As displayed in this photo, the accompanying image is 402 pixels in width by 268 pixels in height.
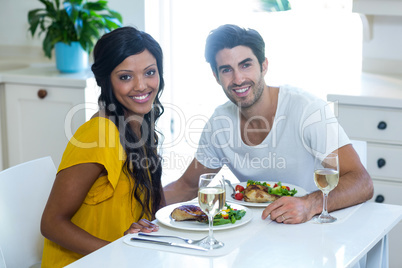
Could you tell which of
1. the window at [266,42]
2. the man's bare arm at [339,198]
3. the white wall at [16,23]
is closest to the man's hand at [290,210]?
the man's bare arm at [339,198]

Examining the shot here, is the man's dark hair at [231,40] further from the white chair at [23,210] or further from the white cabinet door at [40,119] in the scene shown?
the white cabinet door at [40,119]

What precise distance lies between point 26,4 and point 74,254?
256 cm

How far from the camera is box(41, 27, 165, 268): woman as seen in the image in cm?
161

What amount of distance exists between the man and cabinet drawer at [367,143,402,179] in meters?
0.66

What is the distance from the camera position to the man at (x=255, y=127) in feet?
6.52

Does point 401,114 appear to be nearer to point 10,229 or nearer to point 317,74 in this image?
point 317,74

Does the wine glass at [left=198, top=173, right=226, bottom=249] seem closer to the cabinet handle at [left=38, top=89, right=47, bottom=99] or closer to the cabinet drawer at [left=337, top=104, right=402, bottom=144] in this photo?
the cabinet drawer at [left=337, top=104, right=402, bottom=144]

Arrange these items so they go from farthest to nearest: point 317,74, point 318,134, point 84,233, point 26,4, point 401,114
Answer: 1. point 26,4
2. point 317,74
3. point 401,114
4. point 318,134
5. point 84,233

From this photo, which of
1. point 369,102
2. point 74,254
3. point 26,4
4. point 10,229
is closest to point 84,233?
point 74,254

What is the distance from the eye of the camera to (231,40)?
2025 mm

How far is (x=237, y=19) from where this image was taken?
3562 mm

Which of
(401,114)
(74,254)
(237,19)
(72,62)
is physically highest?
(237,19)

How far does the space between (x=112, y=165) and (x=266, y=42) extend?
6.60ft

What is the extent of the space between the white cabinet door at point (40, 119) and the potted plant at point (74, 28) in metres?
0.20
